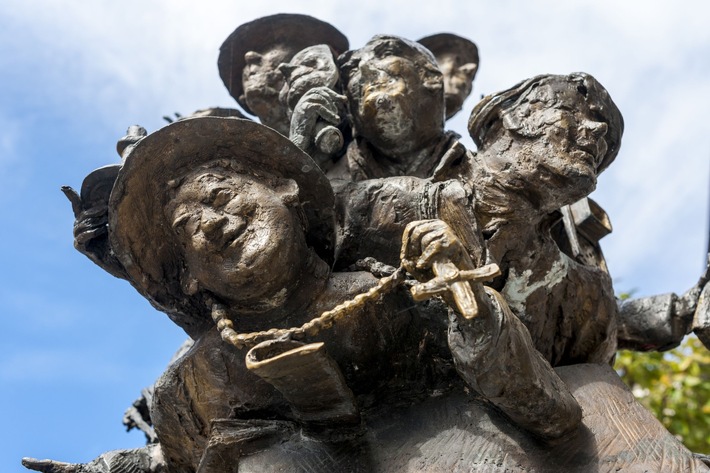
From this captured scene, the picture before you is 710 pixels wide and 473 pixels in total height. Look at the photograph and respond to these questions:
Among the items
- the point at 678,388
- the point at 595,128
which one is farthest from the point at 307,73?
the point at 678,388

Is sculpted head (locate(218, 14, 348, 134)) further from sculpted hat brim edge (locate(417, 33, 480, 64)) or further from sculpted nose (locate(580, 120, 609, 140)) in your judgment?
sculpted nose (locate(580, 120, 609, 140))

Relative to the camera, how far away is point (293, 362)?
8.36 ft

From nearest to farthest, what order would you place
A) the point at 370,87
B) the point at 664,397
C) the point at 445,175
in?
the point at 445,175 → the point at 370,87 → the point at 664,397

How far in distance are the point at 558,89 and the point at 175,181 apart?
4.38 feet

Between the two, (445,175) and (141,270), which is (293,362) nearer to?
(141,270)

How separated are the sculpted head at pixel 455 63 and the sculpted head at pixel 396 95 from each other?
88cm

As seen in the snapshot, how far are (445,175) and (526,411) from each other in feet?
3.04

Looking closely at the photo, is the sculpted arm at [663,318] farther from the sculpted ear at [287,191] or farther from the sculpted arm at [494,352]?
the sculpted ear at [287,191]

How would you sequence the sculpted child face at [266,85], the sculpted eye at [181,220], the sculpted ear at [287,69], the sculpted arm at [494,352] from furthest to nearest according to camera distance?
the sculpted child face at [266,85], the sculpted ear at [287,69], the sculpted eye at [181,220], the sculpted arm at [494,352]

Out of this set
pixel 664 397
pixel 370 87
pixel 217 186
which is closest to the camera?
pixel 217 186

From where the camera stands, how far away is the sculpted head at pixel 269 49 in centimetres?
416

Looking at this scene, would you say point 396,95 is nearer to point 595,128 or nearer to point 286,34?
point 595,128

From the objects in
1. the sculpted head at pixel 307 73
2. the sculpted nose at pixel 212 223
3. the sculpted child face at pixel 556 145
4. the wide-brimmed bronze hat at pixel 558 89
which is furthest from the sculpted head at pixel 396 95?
the sculpted nose at pixel 212 223

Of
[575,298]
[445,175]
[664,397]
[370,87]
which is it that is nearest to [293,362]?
[445,175]
